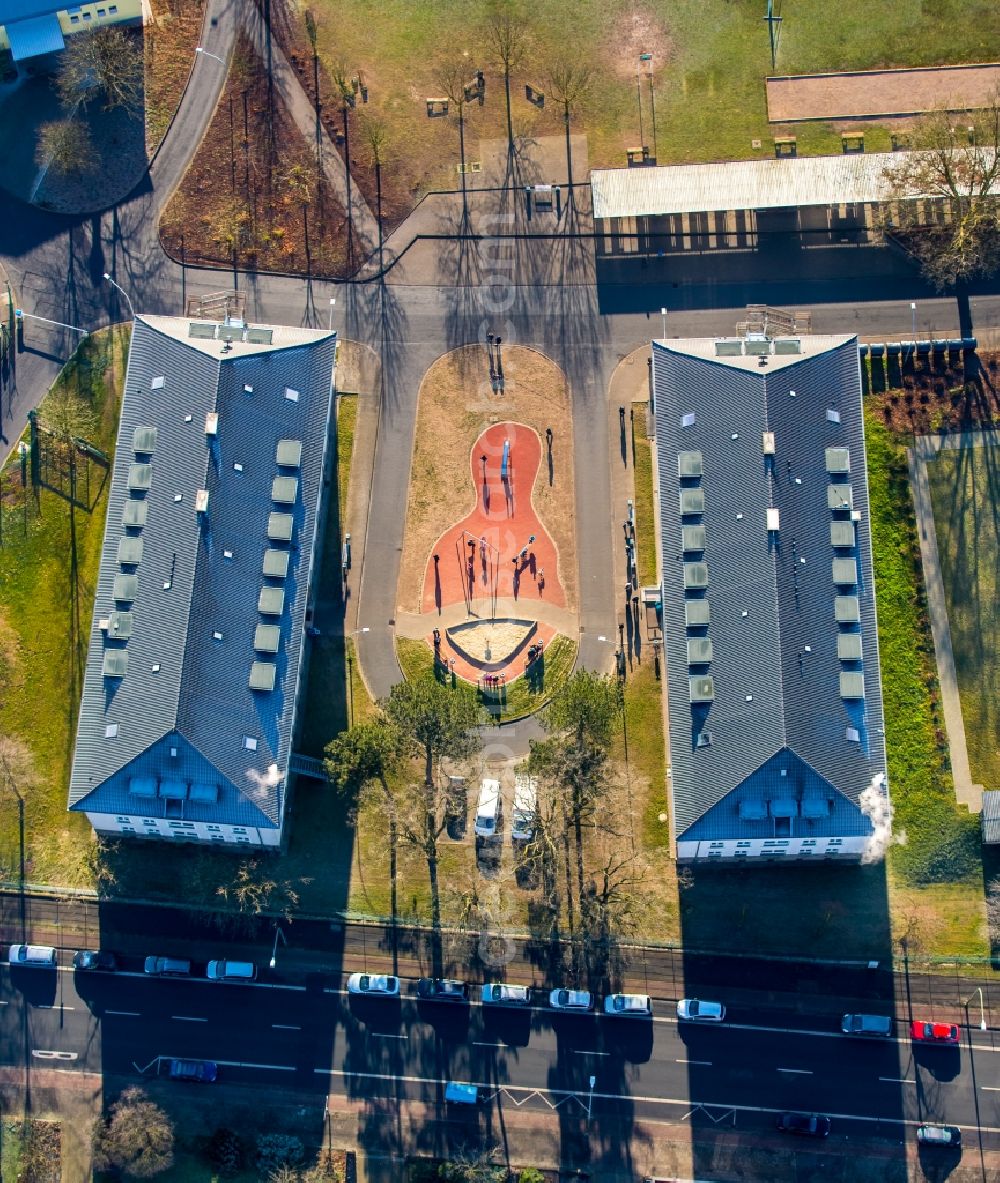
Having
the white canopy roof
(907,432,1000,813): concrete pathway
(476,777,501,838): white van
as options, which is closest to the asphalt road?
(476,777,501,838): white van

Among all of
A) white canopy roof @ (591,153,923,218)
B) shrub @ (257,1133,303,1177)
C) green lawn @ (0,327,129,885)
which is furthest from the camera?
white canopy roof @ (591,153,923,218)

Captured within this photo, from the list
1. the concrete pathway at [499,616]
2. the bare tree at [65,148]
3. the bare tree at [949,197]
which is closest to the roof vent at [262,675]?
the concrete pathway at [499,616]

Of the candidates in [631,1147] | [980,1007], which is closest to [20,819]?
[631,1147]

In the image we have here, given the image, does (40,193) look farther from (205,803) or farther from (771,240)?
(771,240)

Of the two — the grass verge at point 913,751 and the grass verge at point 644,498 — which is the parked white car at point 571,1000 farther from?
the grass verge at point 644,498

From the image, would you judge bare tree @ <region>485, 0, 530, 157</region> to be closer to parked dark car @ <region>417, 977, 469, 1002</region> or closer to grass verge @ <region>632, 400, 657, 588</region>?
grass verge @ <region>632, 400, 657, 588</region>

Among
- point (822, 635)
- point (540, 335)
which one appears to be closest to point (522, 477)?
point (540, 335)

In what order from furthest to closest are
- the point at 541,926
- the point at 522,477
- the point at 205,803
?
the point at 522,477, the point at 541,926, the point at 205,803
